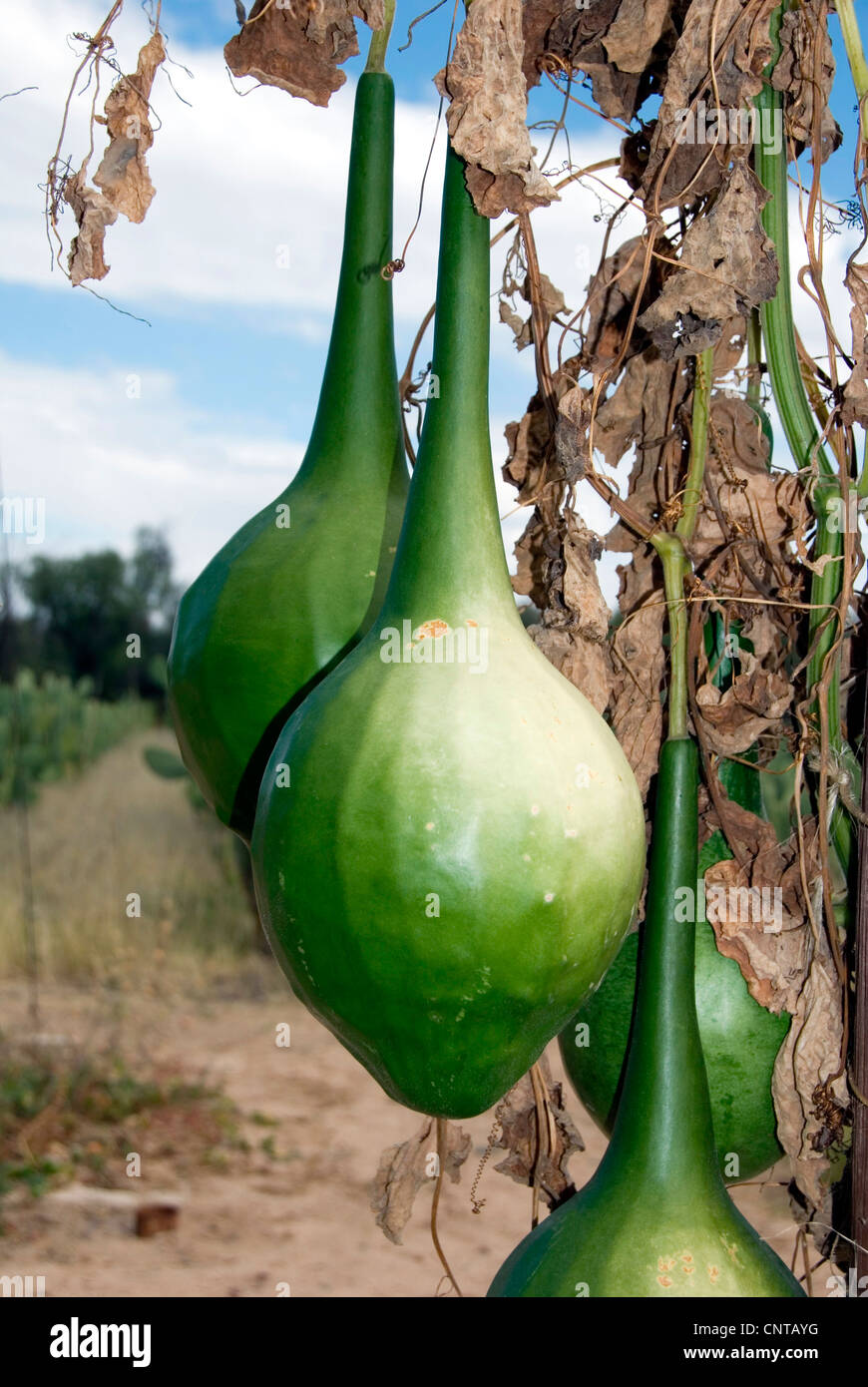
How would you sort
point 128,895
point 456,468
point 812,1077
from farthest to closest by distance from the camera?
point 128,895, point 812,1077, point 456,468

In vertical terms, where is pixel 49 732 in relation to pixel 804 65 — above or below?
below

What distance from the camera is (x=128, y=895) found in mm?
6281

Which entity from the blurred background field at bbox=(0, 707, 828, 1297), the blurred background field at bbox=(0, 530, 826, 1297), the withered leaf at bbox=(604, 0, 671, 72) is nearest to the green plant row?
the blurred background field at bbox=(0, 530, 826, 1297)

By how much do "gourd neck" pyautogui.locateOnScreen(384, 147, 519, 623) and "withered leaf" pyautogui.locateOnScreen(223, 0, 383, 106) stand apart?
0.74ft

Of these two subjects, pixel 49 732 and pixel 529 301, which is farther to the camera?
pixel 49 732

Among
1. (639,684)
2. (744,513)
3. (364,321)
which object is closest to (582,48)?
(364,321)

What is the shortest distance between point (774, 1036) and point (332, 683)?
1.81 feet

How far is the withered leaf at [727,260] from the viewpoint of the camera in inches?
41.1

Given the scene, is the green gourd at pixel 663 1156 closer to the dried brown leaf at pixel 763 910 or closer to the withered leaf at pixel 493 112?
the dried brown leaf at pixel 763 910

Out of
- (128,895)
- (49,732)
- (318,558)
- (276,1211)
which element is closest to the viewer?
(318,558)

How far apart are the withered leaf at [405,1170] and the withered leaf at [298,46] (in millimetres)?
979

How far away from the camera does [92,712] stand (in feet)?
35.2

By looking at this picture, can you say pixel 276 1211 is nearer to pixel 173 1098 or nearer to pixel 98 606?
pixel 173 1098

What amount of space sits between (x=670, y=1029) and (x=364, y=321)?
648mm
